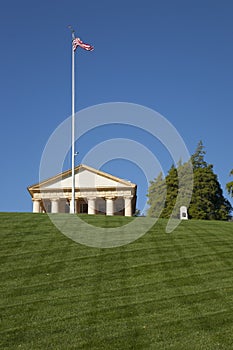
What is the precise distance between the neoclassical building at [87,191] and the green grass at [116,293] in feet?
145

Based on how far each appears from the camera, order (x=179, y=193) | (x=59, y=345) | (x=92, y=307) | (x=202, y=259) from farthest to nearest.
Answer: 1. (x=179, y=193)
2. (x=202, y=259)
3. (x=92, y=307)
4. (x=59, y=345)

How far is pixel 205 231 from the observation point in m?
21.7

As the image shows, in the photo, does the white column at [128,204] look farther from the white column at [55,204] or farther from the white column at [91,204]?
the white column at [55,204]

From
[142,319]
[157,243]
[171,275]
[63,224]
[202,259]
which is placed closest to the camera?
[142,319]

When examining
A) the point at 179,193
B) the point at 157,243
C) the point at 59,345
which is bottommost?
the point at 59,345

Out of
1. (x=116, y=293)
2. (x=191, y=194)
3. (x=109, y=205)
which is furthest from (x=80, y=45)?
(x=191, y=194)

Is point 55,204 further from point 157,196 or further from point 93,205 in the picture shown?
point 157,196

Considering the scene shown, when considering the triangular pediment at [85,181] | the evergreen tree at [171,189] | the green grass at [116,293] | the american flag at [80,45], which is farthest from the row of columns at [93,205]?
the green grass at [116,293]

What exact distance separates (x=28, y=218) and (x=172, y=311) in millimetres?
13903

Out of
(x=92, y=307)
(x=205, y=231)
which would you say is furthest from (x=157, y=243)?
(x=92, y=307)

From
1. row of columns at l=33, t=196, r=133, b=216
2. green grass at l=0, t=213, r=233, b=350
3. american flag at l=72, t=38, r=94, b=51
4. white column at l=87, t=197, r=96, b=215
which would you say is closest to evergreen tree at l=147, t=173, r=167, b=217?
row of columns at l=33, t=196, r=133, b=216

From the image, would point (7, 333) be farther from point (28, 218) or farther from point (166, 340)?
point (28, 218)

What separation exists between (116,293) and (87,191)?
52.9 meters

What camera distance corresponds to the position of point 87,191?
64.6 metres
